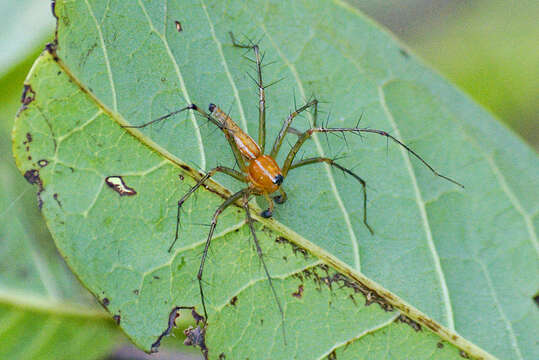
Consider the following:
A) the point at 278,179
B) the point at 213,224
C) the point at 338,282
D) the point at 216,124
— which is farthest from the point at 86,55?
the point at 338,282

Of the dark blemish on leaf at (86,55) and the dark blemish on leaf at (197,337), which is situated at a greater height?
the dark blemish on leaf at (86,55)

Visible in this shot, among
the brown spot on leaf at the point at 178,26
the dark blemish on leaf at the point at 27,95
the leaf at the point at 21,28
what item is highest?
the leaf at the point at 21,28

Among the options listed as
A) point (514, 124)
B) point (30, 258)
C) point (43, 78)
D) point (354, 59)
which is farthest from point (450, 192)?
point (514, 124)

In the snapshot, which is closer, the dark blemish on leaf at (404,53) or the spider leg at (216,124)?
the spider leg at (216,124)

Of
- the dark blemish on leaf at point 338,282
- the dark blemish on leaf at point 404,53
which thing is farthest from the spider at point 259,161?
the dark blemish on leaf at point 404,53

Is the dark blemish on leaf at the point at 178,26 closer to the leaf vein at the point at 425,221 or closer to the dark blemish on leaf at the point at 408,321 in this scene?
the leaf vein at the point at 425,221

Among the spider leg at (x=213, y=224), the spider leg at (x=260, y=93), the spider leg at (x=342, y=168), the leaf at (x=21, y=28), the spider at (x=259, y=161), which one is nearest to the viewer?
the spider leg at (x=213, y=224)

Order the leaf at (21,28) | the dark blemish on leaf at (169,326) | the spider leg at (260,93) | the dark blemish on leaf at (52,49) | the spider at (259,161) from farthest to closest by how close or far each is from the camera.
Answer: the leaf at (21,28)
the spider leg at (260,93)
the spider at (259,161)
the dark blemish on leaf at (169,326)
the dark blemish on leaf at (52,49)
